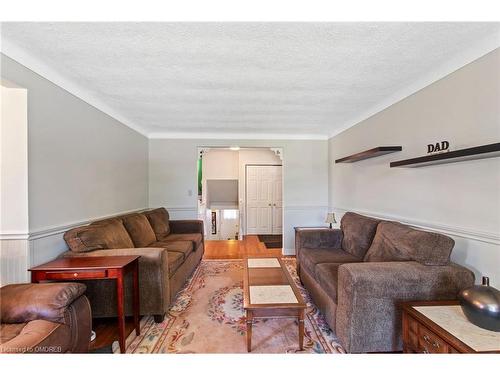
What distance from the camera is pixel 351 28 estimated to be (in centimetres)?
144

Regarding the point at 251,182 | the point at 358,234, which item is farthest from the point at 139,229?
the point at 251,182

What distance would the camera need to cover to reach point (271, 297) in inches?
68.4

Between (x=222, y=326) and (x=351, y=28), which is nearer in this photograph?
(x=351, y=28)

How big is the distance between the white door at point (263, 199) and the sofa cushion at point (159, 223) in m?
2.92

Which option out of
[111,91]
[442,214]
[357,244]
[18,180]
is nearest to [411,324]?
[442,214]

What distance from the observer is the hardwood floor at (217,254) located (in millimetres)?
1908

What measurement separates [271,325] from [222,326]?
0.44 m

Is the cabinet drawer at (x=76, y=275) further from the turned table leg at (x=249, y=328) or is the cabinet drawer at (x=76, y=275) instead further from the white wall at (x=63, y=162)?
the turned table leg at (x=249, y=328)

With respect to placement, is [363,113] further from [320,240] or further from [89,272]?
[89,272]

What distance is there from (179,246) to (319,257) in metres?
1.77

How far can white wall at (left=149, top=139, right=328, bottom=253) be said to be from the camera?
4379 millimetres
